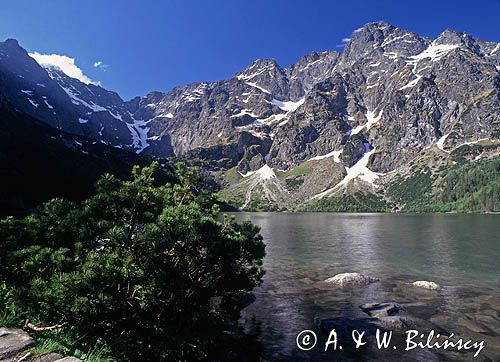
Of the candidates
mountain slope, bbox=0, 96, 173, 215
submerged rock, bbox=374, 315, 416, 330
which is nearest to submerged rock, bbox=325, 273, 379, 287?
submerged rock, bbox=374, 315, 416, 330

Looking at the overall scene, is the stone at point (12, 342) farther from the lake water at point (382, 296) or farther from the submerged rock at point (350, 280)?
the submerged rock at point (350, 280)

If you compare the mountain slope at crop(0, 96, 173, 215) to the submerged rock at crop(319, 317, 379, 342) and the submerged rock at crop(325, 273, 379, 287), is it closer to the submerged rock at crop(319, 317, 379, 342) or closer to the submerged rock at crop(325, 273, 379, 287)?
the submerged rock at crop(325, 273, 379, 287)

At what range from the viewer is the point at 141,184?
58.3ft

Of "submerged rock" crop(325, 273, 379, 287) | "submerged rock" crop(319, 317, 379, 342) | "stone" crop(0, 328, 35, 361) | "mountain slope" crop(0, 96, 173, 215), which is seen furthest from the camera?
"mountain slope" crop(0, 96, 173, 215)

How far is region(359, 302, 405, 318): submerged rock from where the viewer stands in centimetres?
3428

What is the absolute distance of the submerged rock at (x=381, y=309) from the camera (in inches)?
1350

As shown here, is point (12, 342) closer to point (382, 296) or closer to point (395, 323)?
point (395, 323)


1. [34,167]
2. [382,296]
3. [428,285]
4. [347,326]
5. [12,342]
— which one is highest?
[34,167]

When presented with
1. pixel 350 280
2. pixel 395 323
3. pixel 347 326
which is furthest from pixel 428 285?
pixel 347 326

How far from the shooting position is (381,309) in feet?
116

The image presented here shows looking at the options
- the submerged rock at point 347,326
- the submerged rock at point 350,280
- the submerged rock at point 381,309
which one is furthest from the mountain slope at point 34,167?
the submerged rock at point 347,326

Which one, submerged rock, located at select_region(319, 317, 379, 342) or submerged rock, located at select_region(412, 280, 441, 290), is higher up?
submerged rock, located at select_region(412, 280, 441, 290)

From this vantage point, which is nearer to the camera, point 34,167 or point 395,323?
point 395,323

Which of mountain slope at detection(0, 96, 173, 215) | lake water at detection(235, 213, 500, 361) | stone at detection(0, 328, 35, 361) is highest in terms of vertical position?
mountain slope at detection(0, 96, 173, 215)
